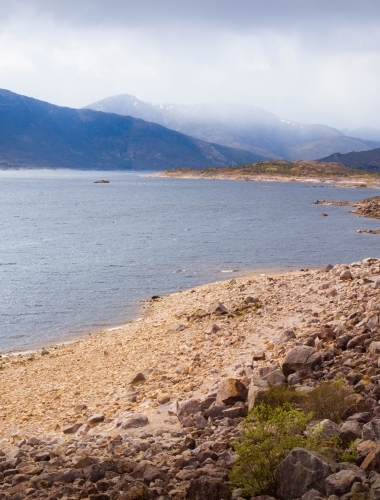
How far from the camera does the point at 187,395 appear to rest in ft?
42.1

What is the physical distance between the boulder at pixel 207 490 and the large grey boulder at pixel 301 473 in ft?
2.31

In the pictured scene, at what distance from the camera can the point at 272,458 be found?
26.1 feet

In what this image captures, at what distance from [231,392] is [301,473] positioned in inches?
152

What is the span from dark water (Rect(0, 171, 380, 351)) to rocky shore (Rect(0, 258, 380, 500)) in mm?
5093

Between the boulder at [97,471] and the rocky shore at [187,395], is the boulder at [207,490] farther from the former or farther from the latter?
the boulder at [97,471]

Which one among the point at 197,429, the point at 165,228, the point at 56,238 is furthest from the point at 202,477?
the point at 165,228

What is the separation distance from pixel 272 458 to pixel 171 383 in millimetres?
6331

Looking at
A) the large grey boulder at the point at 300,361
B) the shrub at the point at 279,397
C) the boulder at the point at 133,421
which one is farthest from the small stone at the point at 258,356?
the boulder at the point at 133,421

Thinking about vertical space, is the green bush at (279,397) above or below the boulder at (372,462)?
below

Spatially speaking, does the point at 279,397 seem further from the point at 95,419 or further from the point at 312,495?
the point at 95,419

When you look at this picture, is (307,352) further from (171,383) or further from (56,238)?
(56,238)

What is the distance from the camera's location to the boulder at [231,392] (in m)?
11.0

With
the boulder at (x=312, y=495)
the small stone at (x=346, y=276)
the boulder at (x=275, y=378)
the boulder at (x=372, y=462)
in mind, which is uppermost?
the small stone at (x=346, y=276)

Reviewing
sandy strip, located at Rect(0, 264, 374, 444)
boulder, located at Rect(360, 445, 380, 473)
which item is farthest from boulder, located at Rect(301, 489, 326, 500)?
sandy strip, located at Rect(0, 264, 374, 444)
